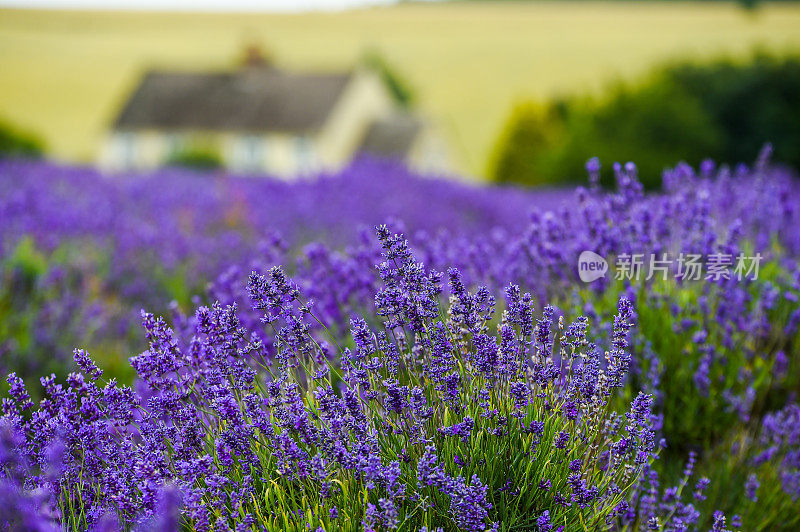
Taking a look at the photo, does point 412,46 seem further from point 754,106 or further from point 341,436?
point 341,436

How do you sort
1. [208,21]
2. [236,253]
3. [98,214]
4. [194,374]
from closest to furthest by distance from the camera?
[194,374] < [236,253] < [98,214] < [208,21]

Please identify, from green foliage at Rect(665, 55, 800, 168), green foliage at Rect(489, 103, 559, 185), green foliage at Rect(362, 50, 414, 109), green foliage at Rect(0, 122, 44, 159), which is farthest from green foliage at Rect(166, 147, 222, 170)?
green foliage at Rect(362, 50, 414, 109)

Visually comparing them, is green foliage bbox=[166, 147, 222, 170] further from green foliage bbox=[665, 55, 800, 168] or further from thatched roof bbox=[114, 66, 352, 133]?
green foliage bbox=[665, 55, 800, 168]

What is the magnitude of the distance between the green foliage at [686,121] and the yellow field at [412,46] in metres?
17.8

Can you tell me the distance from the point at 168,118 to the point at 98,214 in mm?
25700

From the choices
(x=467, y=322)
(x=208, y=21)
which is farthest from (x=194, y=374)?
(x=208, y=21)

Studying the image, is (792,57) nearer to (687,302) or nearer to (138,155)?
(687,302)

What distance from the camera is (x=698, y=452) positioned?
2.93m

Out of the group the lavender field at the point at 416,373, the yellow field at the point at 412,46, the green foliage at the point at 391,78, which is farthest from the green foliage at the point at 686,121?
the green foliage at the point at 391,78

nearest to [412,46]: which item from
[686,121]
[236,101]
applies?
[236,101]

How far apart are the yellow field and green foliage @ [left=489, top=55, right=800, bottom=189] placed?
17801 mm

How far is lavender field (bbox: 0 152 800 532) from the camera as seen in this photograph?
5.71 ft

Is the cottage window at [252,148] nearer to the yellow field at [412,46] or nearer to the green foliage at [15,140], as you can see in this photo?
the yellow field at [412,46]

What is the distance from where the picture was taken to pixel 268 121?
94.9 ft
